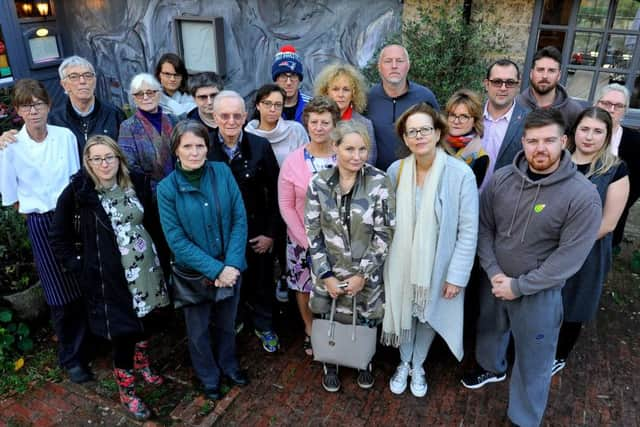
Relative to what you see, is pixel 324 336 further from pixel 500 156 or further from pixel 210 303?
pixel 500 156

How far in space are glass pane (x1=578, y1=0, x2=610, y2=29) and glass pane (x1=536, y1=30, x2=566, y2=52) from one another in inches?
9.5

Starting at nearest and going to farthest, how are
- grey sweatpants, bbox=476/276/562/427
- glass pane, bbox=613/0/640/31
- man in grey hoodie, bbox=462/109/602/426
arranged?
man in grey hoodie, bbox=462/109/602/426
grey sweatpants, bbox=476/276/562/427
glass pane, bbox=613/0/640/31

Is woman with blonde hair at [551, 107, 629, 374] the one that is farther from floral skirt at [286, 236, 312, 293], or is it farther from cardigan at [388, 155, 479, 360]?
floral skirt at [286, 236, 312, 293]

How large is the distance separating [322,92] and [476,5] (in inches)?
138

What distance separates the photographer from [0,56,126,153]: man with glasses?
3.78 m

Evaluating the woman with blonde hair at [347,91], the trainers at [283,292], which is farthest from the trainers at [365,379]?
the woman with blonde hair at [347,91]

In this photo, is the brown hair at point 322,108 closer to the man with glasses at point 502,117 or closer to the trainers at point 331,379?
the man with glasses at point 502,117

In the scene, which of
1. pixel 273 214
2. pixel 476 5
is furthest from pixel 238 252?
pixel 476 5

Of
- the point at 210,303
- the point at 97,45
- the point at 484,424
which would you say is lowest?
the point at 484,424

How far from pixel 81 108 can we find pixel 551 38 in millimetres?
5678

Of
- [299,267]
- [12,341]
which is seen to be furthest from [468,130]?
[12,341]

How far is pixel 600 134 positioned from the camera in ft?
10.3

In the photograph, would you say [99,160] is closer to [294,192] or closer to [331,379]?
[294,192]

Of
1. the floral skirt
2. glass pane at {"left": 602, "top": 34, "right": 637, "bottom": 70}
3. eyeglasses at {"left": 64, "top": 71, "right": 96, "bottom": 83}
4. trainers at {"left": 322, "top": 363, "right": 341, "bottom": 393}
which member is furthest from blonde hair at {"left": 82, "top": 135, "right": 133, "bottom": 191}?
glass pane at {"left": 602, "top": 34, "right": 637, "bottom": 70}
